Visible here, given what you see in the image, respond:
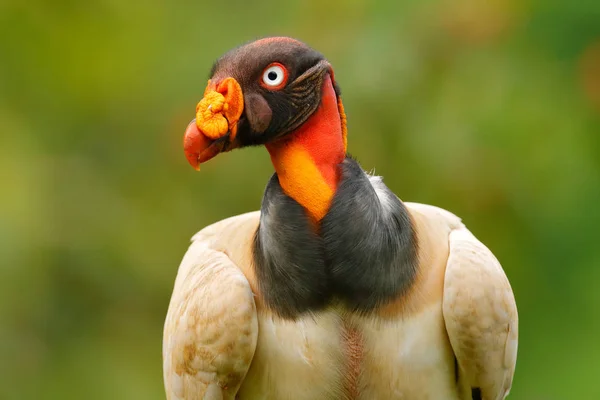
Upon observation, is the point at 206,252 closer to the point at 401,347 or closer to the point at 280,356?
the point at 280,356

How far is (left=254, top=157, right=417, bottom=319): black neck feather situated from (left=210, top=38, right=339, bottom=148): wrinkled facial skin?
0.27 m

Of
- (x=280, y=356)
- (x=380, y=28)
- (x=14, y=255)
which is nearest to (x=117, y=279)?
(x=14, y=255)

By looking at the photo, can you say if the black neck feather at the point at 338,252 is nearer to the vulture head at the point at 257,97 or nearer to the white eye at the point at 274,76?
the vulture head at the point at 257,97

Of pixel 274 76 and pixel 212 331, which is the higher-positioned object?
pixel 274 76

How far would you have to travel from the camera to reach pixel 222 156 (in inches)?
259

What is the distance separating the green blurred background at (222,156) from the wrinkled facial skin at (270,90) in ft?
8.56

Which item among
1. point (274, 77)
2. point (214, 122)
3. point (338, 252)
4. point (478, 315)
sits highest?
point (274, 77)

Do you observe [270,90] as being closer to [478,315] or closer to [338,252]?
[338,252]

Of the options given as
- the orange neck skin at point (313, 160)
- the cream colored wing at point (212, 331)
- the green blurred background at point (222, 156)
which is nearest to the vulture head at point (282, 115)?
the orange neck skin at point (313, 160)

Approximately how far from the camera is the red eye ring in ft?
10.7

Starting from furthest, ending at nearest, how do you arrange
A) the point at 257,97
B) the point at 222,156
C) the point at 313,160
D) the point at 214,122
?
the point at 222,156
the point at 313,160
the point at 257,97
the point at 214,122

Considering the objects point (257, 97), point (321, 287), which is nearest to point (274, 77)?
point (257, 97)

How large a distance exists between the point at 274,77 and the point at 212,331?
3.14ft

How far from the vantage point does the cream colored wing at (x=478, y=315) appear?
141 inches
